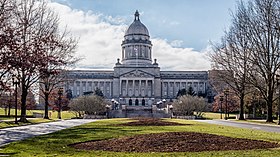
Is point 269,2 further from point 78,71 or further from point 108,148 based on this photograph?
point 78,71

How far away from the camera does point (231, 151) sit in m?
13.6

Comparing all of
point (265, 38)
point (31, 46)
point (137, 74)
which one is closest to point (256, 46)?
point (265, 38)

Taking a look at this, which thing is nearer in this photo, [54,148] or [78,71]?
[54,148]

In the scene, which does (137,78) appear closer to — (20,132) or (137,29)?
(137,29)

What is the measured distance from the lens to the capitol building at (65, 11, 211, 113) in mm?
162750

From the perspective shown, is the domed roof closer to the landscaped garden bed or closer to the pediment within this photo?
the pediment

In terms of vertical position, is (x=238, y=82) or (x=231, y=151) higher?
(x=238, y=82)

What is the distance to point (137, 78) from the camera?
16238 centimetres

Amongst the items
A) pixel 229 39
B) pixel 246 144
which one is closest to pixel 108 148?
pixel 246 144

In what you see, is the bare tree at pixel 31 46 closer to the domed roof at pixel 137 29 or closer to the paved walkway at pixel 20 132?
the paved walkway at pixel 20 132

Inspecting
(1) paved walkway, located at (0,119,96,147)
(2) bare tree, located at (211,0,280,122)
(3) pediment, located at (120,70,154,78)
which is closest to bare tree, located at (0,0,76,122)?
(1) paved walkway, located at (0,119,96,147)

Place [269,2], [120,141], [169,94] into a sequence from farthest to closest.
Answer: [169,94]
[269,2]
[120,141]

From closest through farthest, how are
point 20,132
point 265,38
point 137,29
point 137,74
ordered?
point 20,132 → point 265,38 → point 137,74 → point 137,29

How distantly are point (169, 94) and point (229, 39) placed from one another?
120636mm
